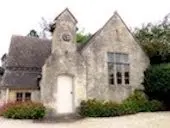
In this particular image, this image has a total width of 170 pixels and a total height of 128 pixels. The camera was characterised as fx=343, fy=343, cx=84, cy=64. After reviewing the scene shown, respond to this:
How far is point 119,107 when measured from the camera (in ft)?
73.5

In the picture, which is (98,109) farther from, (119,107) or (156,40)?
(156,40)

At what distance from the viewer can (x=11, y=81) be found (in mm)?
23562

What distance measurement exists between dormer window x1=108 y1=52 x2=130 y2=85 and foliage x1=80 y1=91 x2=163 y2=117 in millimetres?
1365

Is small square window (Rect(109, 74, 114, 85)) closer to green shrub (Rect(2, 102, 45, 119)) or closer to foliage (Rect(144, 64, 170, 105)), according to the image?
foliage (Rect(144, 64, 170, 105))

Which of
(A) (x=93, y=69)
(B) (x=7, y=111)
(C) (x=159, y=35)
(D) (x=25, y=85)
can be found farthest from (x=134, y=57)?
(B) (x=7, y=111)

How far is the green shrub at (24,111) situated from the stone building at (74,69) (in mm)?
1225

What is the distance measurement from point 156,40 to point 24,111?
1270 cm

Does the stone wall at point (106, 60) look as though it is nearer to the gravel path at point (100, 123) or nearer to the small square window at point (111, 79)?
the small square window at point (111, 79)

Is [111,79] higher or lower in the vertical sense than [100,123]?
higher

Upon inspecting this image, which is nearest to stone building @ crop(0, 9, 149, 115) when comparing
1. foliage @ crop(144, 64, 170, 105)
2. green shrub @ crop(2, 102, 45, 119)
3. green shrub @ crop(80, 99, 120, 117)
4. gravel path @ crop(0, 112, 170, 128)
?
foliage @ crop(144, 64, 170, 105)

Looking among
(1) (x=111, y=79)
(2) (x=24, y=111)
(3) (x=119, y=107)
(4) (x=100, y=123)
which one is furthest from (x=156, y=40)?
(2) (x=24, y=111)

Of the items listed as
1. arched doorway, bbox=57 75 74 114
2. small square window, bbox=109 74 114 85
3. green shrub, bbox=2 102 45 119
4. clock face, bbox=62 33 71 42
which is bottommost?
green shrub, bbox=2 102 45 119

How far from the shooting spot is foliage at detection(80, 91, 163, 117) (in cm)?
2177

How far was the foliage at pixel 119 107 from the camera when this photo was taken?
→ 21766 mm
